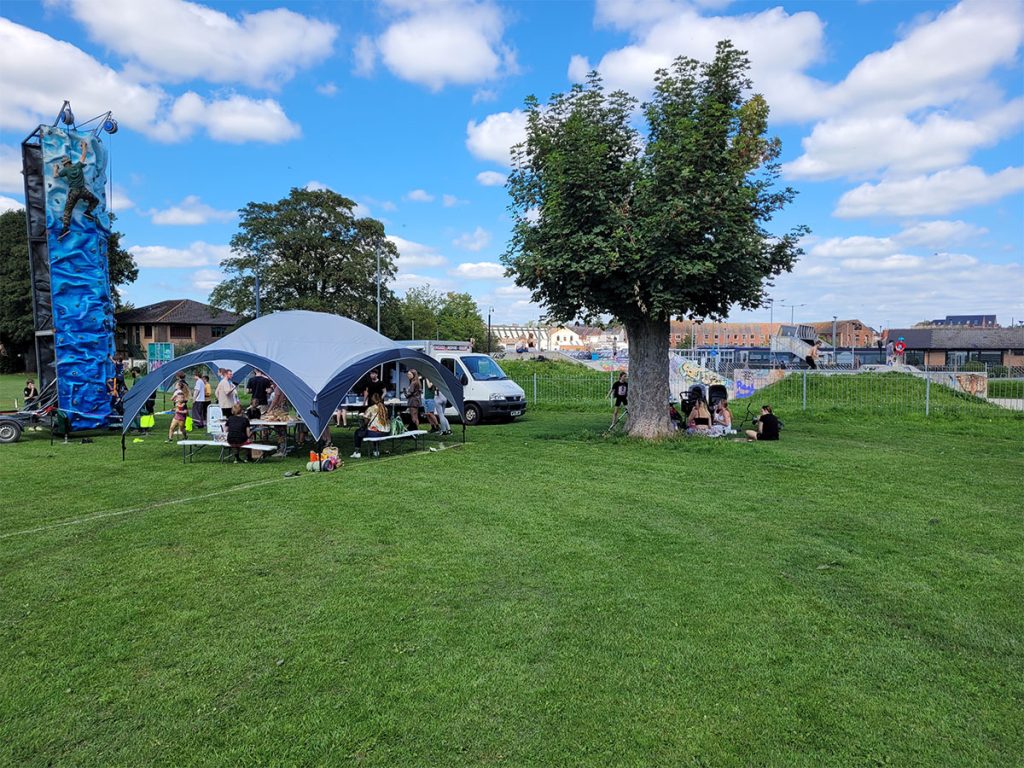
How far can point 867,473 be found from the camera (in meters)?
11.0

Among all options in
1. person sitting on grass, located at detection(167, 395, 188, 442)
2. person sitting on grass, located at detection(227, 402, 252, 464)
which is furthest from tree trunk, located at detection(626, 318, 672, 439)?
person sitting on grass, located at detection(167, 395, 188, 442)

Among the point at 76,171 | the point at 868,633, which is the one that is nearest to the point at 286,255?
the point at 76,171

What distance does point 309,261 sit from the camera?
51.1 meters

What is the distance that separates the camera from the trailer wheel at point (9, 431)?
50.7 ft

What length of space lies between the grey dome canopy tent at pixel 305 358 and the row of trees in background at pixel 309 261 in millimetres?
35772

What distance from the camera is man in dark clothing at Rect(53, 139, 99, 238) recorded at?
16.3 meters

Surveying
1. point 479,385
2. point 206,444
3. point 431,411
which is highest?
point 479,385

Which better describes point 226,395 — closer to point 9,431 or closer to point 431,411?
point 431,411

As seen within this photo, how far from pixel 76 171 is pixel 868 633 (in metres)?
18.8

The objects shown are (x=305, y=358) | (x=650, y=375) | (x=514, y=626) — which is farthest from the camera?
(x=650, y=375)

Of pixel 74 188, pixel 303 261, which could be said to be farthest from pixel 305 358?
pixel 303 261

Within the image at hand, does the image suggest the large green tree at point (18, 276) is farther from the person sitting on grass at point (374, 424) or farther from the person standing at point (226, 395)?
the person sitting on grass at point (374, 424)

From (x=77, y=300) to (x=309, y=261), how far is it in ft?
117

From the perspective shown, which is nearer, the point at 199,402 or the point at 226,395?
the point at 226,395
